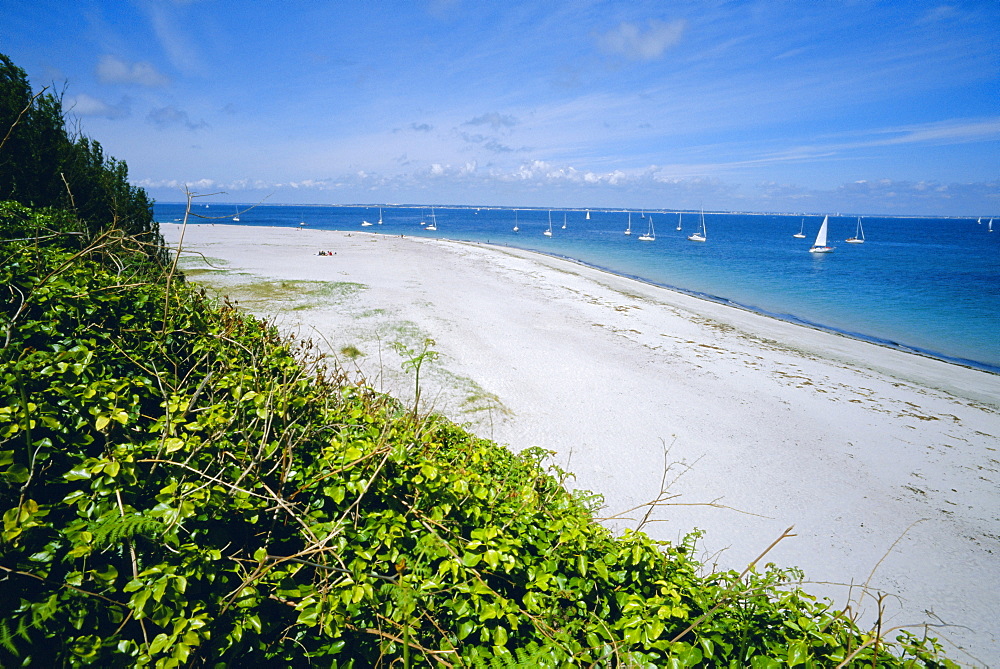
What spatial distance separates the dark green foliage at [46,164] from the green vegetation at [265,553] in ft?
17.1

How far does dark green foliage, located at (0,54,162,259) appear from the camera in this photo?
26.6 feet

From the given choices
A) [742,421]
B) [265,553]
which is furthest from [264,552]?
[742,421]

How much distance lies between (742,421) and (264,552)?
11337 millimetres

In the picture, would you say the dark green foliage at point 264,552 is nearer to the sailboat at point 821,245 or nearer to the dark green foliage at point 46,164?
the dark green foliage at point 46,164

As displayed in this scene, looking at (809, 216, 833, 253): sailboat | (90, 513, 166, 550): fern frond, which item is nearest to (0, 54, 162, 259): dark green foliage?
(90, 513, 166, 550): fern frond

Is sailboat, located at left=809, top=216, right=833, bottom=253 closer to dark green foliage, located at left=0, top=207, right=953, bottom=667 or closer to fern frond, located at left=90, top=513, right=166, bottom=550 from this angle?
dark green foliage, located at left=0, top=207, right=953, bottom=667

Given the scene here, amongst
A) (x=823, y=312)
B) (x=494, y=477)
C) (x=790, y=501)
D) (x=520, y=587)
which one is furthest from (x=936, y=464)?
(x=823, y=312)

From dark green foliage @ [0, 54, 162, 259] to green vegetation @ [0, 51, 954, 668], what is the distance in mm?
5224

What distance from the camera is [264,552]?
2.16 metres

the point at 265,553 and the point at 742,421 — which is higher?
the point at 265,553

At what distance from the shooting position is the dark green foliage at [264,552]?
1.76 meters

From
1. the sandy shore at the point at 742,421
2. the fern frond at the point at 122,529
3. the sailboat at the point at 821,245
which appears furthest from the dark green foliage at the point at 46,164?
the sailboat at the point at 821,245

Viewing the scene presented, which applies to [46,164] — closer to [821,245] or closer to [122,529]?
[122,529]

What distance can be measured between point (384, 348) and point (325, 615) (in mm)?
11786
